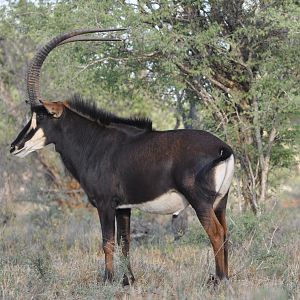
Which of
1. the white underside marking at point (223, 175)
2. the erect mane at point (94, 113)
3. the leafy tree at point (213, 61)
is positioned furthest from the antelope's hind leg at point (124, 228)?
the leafy tree at point (213, 61)

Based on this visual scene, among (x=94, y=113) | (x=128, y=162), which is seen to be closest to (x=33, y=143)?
(x=94, y=113)

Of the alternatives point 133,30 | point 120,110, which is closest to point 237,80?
point 133,30

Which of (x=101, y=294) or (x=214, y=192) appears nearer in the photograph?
(x=101, y=294)

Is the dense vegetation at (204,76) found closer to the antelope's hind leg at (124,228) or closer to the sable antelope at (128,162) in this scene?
the antelope's hind leg at (124,228)

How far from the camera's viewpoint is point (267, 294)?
5.59 m

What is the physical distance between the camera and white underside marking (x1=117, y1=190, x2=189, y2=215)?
6.89 m

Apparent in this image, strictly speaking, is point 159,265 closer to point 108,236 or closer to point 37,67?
point 108,236

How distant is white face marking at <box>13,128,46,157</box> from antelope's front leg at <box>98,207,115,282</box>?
3.84 feet

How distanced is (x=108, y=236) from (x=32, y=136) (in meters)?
1.49

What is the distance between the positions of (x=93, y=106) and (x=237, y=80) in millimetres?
3128

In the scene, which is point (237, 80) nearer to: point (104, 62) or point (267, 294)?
point (104, 62)

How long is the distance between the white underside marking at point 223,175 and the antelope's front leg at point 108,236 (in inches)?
45.8

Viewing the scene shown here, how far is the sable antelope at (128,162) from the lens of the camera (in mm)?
6762

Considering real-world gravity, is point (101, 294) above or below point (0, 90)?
below
